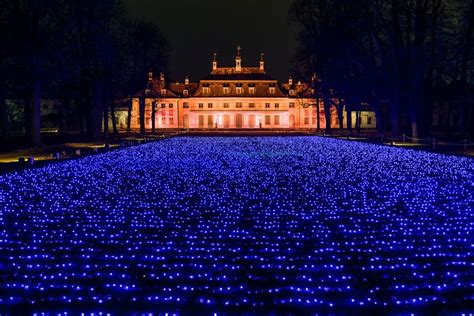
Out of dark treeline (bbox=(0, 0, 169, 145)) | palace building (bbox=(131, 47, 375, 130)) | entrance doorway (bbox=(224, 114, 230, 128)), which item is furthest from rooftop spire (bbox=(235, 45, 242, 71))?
dark treeline (bbox=(0, 0, 169, 145))

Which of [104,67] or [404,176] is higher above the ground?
[104,67]

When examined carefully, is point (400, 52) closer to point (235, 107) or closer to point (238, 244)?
point (238, 244)

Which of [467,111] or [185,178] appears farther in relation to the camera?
[467,111]

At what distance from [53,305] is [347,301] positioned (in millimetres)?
3234

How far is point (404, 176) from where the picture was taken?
18984mm

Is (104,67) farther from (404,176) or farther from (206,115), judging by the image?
(206,115)

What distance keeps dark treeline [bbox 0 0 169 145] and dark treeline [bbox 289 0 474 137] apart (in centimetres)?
1837

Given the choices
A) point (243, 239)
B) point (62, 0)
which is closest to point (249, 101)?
point (62, 0)

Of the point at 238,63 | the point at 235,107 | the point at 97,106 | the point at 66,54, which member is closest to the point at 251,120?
the point at 235,107

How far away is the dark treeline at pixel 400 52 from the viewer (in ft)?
127

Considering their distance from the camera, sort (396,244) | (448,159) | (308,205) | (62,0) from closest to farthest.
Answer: (396,244), (308,205), (448,159), (62,0)

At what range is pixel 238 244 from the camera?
29.9ft

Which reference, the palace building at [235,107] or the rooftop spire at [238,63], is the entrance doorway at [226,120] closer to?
the palace building at [235,107]

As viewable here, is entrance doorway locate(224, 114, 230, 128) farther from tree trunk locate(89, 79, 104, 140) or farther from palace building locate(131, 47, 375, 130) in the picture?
tree trunk locate(89, 79, 104, 140)
